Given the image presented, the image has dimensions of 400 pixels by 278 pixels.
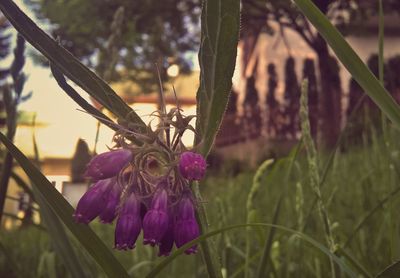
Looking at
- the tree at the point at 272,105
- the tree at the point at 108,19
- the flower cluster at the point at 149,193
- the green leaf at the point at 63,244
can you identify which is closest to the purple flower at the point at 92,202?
the flower cluster at the point at 149,193

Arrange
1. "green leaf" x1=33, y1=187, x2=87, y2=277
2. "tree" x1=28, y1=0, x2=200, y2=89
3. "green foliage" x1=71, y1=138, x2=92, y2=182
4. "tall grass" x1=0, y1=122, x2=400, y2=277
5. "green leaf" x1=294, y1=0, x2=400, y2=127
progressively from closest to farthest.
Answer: "green leaf" x1=294, y1=0, x2=400, y2=127, "green leaf" x1=33, y1=187, x2=87, y2=277, "tall grass" x1=0, y1=122, x2=400, y2=277, "green foliage" x1=71, y1=138, x2=92, y2=182, "tree" x1=28, y1=0, x2=200, y2=89

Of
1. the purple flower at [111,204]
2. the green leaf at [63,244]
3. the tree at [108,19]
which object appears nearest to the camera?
the purple flower at [111,204]

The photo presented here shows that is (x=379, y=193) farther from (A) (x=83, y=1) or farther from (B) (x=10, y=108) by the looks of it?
(A) (x=83, y=1)

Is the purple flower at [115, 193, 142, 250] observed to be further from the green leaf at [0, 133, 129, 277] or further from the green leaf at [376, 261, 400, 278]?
the green leaf at [376, 261, 400, 278]

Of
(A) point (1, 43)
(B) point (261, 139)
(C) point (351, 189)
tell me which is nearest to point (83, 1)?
(B) point (261, 139)

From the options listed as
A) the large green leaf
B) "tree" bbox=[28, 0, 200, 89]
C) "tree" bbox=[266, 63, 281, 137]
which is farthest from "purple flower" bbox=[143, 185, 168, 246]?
"tree" bbox=[266, 63, 281, 137]

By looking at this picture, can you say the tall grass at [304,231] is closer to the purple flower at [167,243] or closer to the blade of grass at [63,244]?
the blade of grass at [63,244]

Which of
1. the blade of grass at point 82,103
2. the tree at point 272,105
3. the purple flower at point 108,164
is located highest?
the tree at point 272,105
